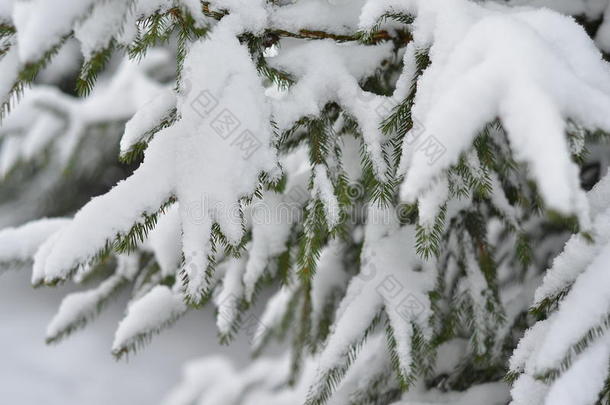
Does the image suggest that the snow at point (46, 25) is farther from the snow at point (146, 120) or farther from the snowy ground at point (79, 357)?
the snowy ground at point (79, 357)

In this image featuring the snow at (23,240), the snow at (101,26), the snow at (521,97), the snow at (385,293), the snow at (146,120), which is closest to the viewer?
the snow at (521,97)

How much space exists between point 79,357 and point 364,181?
536 centimetres

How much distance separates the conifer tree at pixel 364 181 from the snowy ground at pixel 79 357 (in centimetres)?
402

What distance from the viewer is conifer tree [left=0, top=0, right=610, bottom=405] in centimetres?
76

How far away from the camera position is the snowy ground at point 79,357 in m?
5.26

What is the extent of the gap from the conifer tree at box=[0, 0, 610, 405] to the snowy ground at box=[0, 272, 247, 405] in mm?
4022

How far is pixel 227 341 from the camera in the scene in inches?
58.7

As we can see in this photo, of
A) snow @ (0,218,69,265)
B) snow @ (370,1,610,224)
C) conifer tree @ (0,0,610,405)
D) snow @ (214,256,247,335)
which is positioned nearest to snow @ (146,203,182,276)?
Result: conifer tree @ (0,0,610,405)

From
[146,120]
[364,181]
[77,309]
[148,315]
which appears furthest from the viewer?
[77,309]

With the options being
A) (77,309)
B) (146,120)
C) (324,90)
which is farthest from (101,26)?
(77,309)

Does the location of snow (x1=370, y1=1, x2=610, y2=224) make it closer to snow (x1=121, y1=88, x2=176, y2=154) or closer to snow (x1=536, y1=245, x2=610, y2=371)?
snow (x1=536, y1=245, x2=610, y2=371)

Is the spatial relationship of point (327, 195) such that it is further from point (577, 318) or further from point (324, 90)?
point (577, 318)

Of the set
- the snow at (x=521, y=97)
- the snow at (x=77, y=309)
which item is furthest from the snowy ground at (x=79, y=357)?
the snow at (x=521, y=97)

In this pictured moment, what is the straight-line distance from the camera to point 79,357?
5.68 m
